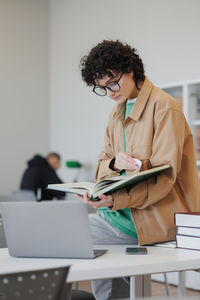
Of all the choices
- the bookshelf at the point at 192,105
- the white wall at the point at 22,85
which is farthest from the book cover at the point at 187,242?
the white wall at the point at 22,85

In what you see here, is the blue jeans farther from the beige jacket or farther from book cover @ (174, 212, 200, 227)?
book cover @ (174, 212, 200, 227)

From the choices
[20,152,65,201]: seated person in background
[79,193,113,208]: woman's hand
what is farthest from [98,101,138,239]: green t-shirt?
[20,152,65,201]: seated person in background

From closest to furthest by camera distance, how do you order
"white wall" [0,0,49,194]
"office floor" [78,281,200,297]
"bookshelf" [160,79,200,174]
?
1. "office floor" [78,281,200,297]
2. "bookshelf" [160,79,200,174]
3. "white wall" [0,0,49,194]

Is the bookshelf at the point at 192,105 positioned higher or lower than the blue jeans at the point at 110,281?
higher

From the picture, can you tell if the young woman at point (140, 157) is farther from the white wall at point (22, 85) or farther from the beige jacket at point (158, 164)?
the white wall at point (22, 85)

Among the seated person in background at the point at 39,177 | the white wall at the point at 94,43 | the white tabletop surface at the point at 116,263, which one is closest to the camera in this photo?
the white tabletop surface at the point at 116,263

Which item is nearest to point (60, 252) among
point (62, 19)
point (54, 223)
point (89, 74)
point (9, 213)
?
point (54, 223)

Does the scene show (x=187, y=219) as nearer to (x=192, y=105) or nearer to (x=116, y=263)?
(x=116, y=263)

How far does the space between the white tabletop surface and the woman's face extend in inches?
25.6

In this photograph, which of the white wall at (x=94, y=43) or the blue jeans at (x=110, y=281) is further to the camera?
the white wall at (x=94, y=43)

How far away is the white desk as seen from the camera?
142 cm

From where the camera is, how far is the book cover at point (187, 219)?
1775 mm

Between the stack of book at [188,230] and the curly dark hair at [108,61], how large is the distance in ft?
2.08

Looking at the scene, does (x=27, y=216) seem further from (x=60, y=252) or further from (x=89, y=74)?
(x=89, y=74)
